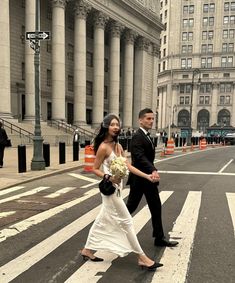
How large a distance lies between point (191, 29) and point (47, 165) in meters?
102

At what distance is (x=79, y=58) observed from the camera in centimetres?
4022

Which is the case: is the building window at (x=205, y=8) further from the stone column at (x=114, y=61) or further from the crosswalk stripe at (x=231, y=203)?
the crosswalk stripe at (x=231, y=203)

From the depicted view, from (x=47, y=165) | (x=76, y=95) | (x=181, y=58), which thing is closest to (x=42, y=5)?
(x=76, y=95)

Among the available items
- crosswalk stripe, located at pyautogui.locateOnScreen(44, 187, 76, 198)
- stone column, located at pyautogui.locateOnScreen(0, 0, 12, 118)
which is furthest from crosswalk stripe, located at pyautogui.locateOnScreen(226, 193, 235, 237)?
stone column, located at pyautogui.locateOnScreen(0, 0, 12, 118)

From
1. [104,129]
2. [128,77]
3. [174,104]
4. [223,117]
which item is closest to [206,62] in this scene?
[174,104]

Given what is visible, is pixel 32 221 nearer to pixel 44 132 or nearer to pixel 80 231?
pixel 80 231

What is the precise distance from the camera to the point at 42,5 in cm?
4053

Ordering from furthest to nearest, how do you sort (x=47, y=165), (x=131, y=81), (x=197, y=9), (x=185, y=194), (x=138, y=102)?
(x=197, y=9)
(x=138, y=102)
(x=131, y=81)
(x=47, y=165)
(x=185, y=194)

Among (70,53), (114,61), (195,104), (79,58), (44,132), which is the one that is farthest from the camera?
(195,104)

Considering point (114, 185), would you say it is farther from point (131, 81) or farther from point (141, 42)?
point (141, 42)

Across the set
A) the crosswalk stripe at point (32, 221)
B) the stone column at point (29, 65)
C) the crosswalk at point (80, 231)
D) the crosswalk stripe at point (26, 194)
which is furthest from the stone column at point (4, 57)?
the crosswalk stripe at point (32, 221)

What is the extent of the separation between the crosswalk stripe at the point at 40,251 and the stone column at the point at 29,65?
29.5 m

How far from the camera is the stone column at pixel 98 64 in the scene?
43.2m

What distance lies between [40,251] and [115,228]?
4.60 feet
